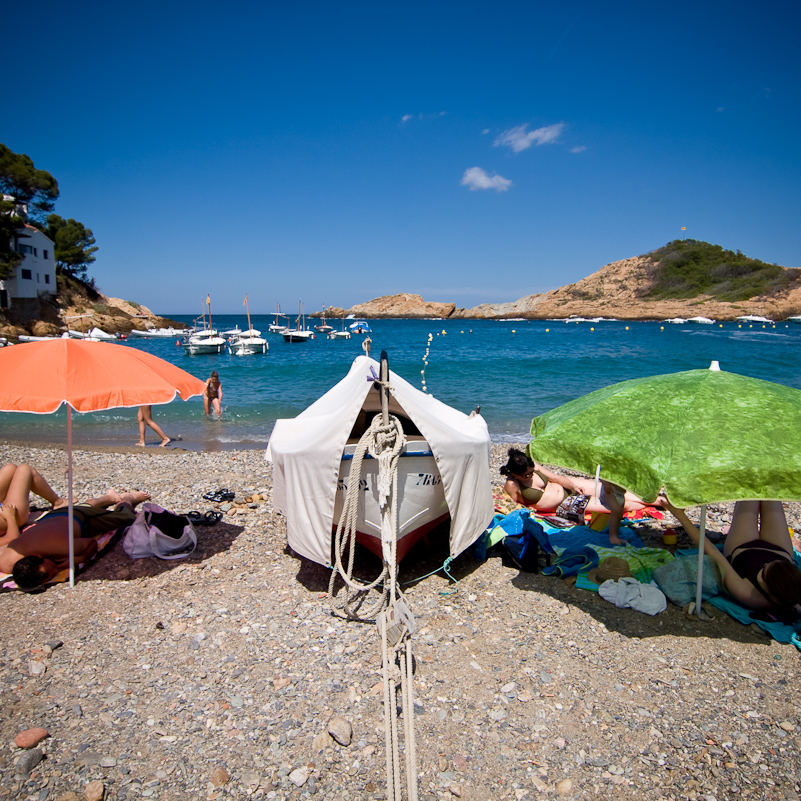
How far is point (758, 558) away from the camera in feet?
14.8

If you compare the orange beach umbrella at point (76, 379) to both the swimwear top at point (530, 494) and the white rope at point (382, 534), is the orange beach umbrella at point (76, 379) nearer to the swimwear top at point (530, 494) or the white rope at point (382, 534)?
the white rope at point (382, 534)

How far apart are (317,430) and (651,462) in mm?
3007

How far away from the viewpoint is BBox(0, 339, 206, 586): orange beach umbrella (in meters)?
4.40

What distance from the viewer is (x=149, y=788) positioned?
2.96 meters

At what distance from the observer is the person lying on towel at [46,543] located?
500 centimetres

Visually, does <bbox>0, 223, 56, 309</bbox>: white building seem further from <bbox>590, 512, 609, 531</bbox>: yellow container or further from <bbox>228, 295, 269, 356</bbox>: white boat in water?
<bbox>590, 512, 609, 531</bbox>: yellow container

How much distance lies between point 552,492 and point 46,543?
591cm

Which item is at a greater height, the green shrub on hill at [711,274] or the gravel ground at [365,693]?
the green shrub on hill at [711,274]

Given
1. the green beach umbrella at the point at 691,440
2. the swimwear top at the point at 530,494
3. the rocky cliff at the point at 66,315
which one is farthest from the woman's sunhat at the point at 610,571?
the rocky cliff at the point at 66,315

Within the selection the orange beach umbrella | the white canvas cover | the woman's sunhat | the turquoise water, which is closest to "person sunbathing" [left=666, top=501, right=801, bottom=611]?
the woman's sunhat

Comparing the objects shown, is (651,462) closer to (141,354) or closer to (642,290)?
(141,354)

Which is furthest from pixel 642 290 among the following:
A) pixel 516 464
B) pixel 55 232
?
pixel 516 464

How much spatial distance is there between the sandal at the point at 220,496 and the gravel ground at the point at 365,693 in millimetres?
2121

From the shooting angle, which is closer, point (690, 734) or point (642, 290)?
point (690, 734)
